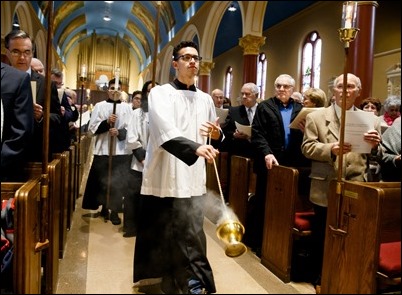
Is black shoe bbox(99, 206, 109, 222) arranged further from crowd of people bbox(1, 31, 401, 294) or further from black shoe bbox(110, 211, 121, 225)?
crowd of people bbox(1, 31, 401, 294)

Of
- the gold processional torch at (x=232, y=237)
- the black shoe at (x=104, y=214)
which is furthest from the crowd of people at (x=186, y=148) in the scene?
the black shoe at (x=104, y=214)

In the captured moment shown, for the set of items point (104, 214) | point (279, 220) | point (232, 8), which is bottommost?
point (104, 214)

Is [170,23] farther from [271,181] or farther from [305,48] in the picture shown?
[271,181]

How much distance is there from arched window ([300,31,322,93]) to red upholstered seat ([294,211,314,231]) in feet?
24.0

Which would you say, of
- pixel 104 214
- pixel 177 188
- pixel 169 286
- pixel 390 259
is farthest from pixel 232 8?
pixel 390 259

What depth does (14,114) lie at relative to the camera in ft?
6.03

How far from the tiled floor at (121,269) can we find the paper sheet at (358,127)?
760mm

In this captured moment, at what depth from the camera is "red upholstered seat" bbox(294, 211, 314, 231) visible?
269cm

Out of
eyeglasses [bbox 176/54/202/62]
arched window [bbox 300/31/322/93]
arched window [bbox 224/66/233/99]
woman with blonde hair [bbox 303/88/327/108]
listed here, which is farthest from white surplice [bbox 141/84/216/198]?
arched window [bbox 224/66/233/99]

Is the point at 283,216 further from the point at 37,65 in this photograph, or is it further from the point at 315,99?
the point at 37,65

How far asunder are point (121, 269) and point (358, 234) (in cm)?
137

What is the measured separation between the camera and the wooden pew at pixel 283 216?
8.46 feet

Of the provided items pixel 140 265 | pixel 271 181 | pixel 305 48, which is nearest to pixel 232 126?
pixel 271 181

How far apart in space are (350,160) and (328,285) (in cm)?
76
